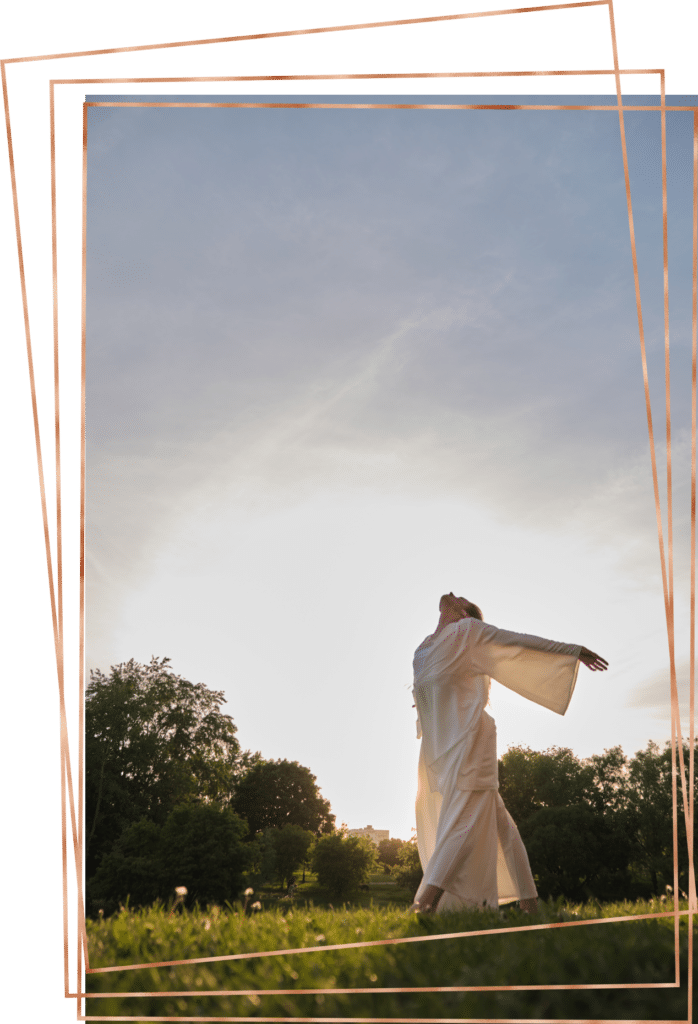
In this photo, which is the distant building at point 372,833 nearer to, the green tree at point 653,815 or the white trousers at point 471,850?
the white trousers at point 471,850

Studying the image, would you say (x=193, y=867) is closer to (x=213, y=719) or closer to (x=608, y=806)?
(x=213, y=719)

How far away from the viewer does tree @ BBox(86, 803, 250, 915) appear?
313 centimetres

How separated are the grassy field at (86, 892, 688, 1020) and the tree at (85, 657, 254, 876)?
441 millimetres

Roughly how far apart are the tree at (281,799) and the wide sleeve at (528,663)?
0.99m

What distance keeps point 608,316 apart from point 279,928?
3278mm

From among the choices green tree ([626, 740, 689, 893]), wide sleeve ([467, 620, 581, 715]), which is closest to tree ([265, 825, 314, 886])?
wide sleeve ([467, 620, 581, 715])

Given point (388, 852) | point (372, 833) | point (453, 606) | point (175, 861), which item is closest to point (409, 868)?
point (388, 852)

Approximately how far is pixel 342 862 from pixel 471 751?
79 centimetres

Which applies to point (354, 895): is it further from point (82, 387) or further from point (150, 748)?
point (82, 387)

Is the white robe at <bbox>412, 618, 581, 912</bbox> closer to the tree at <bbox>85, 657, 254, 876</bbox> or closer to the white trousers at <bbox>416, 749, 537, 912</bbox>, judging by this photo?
the white trousers at <bbox>416, 749, 537, 912</bbox>

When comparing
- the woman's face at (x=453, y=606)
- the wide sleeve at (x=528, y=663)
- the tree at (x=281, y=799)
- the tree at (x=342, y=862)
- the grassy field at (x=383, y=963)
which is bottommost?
the grassy field at (x=383, y=963)

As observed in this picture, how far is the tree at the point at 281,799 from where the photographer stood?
10.6 feet

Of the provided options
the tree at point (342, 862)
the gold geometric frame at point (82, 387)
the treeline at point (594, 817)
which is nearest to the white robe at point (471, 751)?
the treeline at point (594, 817)

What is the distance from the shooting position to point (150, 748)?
10.8 ft
